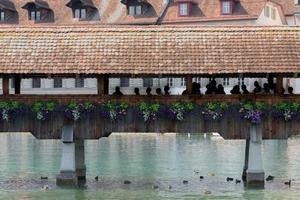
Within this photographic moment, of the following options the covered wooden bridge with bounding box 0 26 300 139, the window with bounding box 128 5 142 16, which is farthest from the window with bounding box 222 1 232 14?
the covered wooden bridge with bounding box 0 26 300 139

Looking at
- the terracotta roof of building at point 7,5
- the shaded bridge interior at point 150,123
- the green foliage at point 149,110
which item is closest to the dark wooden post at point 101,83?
the shaded bridge interior at point 150,123

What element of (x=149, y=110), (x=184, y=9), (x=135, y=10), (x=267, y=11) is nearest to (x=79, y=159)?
(x=149, y=110)

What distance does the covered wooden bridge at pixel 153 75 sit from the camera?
24.6m

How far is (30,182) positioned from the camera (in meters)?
27.0

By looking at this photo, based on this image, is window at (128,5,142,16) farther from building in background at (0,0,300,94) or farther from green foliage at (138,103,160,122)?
green foliage at (138,103,160,122)

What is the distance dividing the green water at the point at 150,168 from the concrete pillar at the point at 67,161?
0.39m

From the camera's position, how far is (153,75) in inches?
983

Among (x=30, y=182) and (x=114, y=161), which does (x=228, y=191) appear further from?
(x=114, y=161)

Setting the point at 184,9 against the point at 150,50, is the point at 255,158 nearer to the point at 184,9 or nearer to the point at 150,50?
the point at 150,50

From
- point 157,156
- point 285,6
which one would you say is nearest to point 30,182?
point 157,156

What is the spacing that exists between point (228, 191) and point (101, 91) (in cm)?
483

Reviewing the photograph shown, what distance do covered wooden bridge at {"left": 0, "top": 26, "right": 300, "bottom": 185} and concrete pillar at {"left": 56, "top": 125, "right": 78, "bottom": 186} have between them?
0.04ft

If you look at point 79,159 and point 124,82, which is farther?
point 124,82

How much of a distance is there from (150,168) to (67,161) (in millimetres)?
7226
